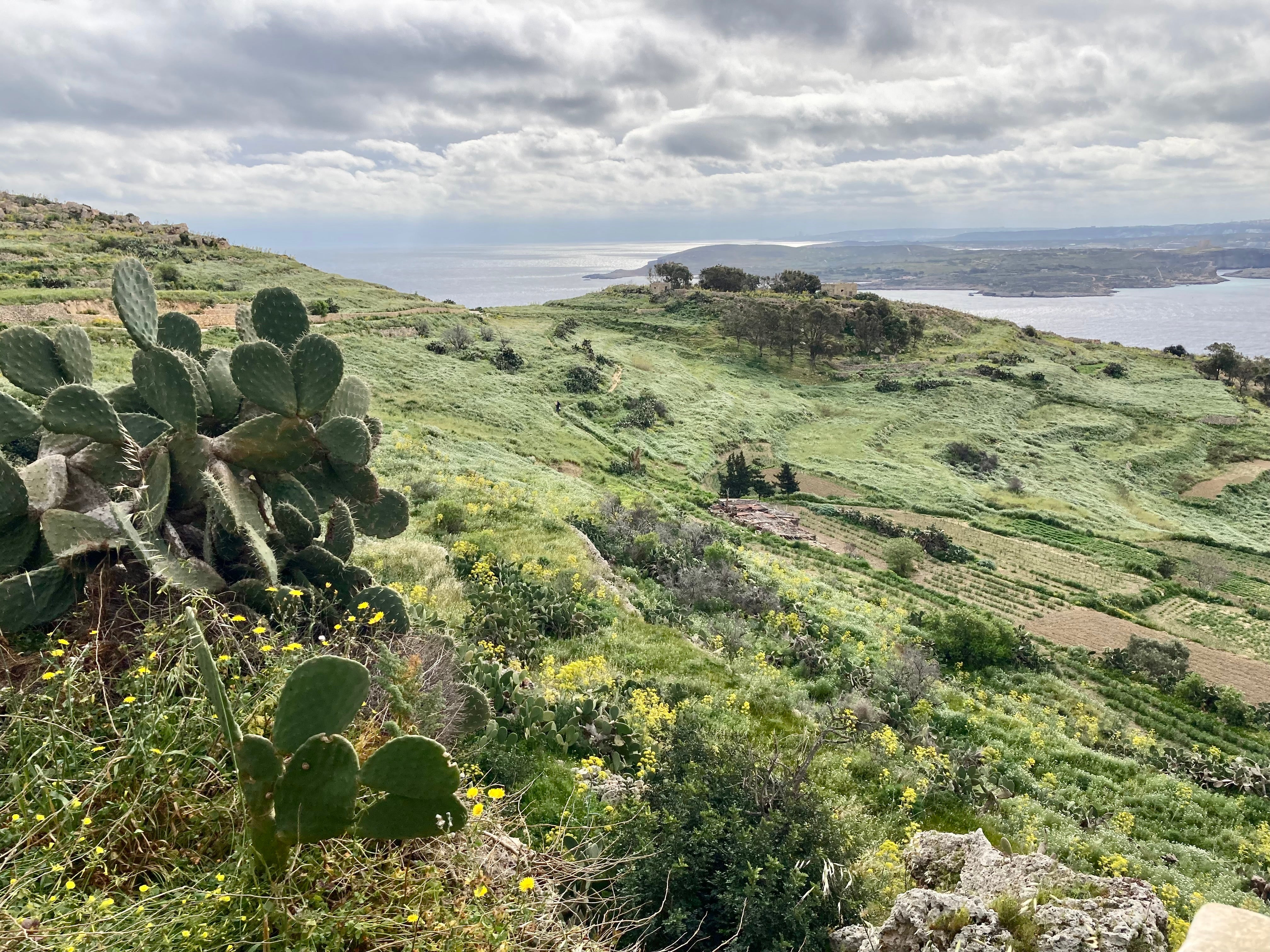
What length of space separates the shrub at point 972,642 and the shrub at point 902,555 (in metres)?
8.72

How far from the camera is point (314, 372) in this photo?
16.2 ft

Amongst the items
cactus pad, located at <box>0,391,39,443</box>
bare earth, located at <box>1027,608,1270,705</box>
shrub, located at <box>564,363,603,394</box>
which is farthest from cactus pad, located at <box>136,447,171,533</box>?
shrub, located at <box>564,363,603,394</box>

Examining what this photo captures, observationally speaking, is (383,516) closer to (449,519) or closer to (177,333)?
(177,333)

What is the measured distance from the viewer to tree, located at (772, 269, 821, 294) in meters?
87.1

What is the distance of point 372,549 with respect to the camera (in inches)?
389

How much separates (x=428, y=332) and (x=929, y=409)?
4220cm

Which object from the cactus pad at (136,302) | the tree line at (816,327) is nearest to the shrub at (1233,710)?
the cactus pad at (136,302)

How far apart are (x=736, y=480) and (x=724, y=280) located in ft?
188

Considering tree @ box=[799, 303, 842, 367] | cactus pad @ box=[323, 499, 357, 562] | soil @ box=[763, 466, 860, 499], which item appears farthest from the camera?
tree @ box=[799, 303, 842, 367]

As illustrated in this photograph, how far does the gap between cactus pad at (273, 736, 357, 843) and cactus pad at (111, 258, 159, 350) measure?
395cm

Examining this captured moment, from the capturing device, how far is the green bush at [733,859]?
12.2 ft

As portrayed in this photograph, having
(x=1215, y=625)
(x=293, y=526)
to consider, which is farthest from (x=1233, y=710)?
(x=293, y=526)

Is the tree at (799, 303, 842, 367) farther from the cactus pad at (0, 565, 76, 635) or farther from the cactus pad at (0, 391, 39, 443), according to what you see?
the cactus pad at (0, 565, 76, 635)

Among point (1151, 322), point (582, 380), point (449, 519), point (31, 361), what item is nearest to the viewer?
point (31, 361)
